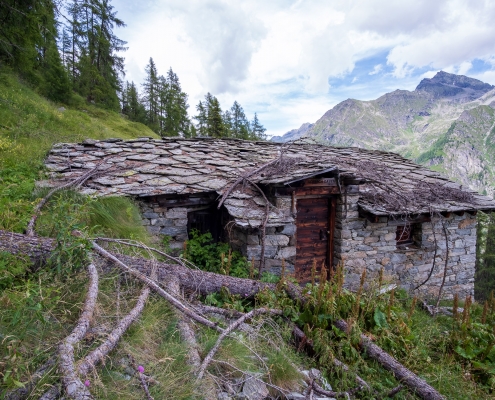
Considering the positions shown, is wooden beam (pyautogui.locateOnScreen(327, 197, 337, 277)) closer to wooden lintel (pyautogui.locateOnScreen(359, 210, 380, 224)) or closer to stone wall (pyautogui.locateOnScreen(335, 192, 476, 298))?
stone wall (pyautogui.locateOnScreen(335, 192, 476, 298))

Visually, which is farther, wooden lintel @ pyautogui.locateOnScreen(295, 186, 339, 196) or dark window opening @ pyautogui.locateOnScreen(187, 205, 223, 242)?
dark window opening @ pyautogui.locateOnScreen(187, 205, 223, 242)

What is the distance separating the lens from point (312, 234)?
686 cm

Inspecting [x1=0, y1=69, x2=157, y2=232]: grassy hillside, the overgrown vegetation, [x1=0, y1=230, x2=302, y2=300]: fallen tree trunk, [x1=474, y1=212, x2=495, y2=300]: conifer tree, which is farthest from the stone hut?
[x1=474, y1=212, x2=495, y2=300]: conifer tree

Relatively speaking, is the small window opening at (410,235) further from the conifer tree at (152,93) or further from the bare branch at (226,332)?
the conifer tree at (152,93)

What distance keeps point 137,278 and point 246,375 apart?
1311mm

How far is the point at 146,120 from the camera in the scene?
89.7 feet

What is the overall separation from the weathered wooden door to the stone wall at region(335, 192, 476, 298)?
244 millimetres

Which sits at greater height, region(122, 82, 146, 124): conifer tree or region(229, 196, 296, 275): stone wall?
region(122, 82, 146, 124): conifer tree

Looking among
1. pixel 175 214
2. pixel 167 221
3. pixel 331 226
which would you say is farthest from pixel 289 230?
pixel 167 221

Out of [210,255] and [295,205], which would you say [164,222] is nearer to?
[210,255]

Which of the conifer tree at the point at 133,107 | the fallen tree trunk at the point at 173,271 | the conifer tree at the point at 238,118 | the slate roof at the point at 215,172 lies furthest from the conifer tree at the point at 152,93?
the fallen tree trunk at the point at 173,271

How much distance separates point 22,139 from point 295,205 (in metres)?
7.17

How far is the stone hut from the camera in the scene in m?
5.87

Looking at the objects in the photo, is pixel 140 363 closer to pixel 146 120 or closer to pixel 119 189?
pixel 119 189
